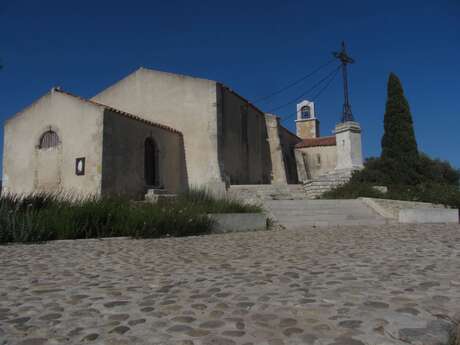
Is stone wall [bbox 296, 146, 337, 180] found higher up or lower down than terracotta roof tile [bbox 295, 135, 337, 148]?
lower down

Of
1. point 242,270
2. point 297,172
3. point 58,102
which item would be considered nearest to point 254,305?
point 242,270

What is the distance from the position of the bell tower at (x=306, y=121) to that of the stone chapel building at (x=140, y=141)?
2102cm

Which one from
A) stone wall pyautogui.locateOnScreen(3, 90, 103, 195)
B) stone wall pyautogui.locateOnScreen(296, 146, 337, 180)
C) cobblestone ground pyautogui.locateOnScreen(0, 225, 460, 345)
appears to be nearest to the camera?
cobblestone ground pyautogui.locateOnScreen(0, 225, 460, 345)

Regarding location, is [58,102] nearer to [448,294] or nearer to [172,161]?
[172,161]

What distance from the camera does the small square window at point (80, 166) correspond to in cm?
1595

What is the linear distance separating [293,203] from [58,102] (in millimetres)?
11941

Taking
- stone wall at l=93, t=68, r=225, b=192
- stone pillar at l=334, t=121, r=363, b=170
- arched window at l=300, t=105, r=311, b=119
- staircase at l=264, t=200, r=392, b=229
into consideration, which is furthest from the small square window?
arched window at l=300, t=105, r=311, b=119

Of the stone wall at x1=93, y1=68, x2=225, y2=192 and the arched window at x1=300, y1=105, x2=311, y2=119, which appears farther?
the arched window at x1=300, y1=105, x2=311, y2=119

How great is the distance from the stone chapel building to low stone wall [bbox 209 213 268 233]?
386cm

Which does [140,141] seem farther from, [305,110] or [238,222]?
[305,110]

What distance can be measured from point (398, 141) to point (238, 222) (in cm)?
1143

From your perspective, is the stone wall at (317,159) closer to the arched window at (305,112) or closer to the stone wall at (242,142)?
the stone wall at (242,142)

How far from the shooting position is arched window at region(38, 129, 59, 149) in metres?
17.2

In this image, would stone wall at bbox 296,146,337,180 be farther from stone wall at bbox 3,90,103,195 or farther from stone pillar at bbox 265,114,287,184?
stone wall at bbox 3,90,103,195
